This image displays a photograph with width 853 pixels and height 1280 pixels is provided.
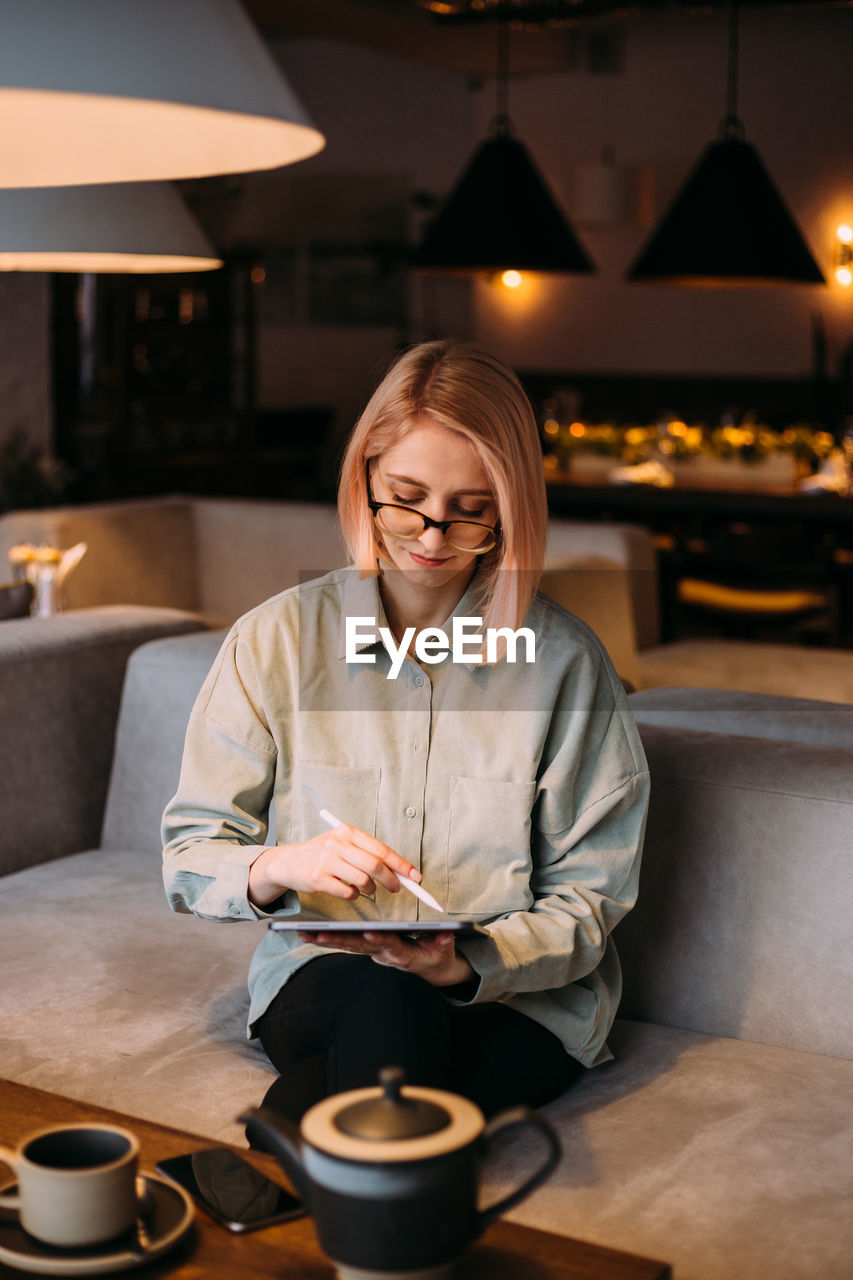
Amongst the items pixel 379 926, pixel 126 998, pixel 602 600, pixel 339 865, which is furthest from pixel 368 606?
pixel 602 600

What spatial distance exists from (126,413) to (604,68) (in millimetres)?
4996

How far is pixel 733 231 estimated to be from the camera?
4.43 metres

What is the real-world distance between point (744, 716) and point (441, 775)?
857 mm

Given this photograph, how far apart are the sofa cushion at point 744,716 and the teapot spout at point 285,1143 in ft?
4.12

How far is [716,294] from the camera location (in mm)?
10398

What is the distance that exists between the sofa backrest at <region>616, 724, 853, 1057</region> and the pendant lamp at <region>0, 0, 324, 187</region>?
3.51ft

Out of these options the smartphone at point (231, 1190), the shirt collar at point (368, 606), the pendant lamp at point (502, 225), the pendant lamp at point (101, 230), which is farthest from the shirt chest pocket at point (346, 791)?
the pendant lamp at point (502, 225)

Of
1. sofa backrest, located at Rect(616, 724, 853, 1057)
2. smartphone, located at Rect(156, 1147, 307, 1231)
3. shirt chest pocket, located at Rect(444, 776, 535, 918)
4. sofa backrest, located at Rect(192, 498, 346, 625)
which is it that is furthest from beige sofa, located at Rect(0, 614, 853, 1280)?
sofa backrest, located at Rect(192, 498, 346, 625)

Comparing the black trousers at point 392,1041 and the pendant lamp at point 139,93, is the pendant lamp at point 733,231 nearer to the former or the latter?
the black trousers at point 392,1041

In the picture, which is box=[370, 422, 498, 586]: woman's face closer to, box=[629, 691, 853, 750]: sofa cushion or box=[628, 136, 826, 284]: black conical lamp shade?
box=[629, 691, 853, 750]: sofa cushion

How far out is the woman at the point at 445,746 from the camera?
5.24 ft

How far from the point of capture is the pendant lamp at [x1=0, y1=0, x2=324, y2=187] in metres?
0.86

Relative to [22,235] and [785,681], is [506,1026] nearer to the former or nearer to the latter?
[22,235]

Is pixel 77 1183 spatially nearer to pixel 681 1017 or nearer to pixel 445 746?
pixel 445 746
